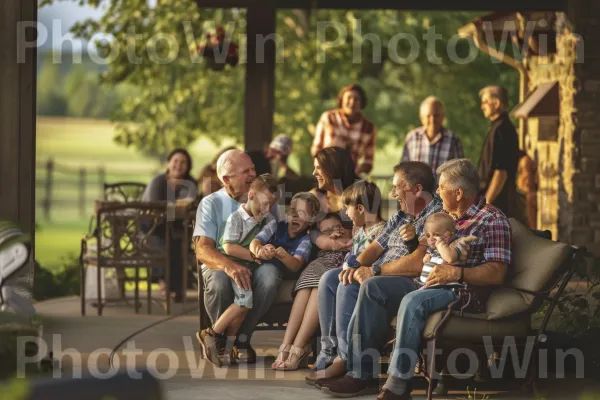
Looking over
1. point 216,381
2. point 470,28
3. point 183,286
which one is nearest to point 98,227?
point 183,286

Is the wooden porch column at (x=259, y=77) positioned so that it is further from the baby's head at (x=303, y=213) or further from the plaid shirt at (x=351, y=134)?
the baby's head at (x=303, y=213)

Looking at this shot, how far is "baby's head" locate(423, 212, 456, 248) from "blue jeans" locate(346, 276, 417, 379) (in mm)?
365

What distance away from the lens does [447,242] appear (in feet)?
24.0

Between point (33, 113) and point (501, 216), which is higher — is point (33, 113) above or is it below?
above

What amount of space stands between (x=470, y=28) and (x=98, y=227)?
24.8ft

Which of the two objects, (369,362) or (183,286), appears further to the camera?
(183,286)

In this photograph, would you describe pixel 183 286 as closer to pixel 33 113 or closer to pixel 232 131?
pixel 33 113

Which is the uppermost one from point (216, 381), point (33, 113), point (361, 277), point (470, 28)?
point (470, 28)

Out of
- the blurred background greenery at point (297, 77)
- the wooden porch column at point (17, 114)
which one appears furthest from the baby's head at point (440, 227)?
the blurred background greenery at point (297, 77)

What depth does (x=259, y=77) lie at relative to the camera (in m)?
14.0

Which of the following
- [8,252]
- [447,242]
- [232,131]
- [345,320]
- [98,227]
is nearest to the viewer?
[8,252]

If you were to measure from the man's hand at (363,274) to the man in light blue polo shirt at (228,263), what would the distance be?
0.87m

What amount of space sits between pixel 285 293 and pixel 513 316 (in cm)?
168

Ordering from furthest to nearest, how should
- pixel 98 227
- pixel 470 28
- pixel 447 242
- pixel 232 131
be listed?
pixel 232 131 → pixel 470 28 → pixel 98 227 → pixel 447 242
